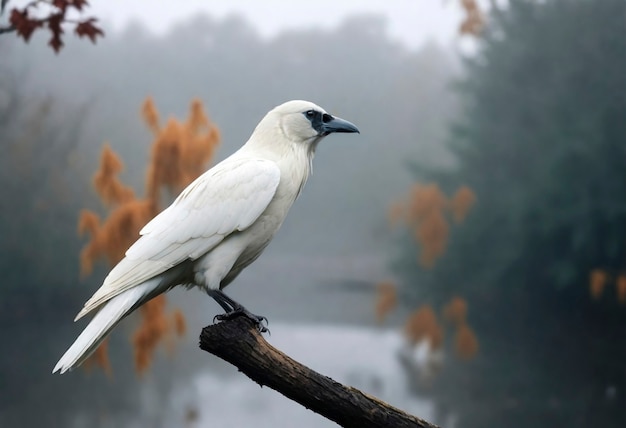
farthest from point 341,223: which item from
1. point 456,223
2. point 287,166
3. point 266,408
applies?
point 287,166

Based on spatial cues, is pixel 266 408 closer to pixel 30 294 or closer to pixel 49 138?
pixel 30 294

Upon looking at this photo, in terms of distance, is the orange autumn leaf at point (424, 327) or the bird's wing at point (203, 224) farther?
the orange autumn leaf at point (424, 327)

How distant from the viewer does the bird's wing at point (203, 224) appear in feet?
4.93

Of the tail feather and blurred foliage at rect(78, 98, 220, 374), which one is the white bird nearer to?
the tail feather

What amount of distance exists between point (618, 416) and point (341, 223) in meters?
1.68

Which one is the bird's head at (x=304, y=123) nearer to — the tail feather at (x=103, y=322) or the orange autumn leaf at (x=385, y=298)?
the tail feather at (x=103, y=322)

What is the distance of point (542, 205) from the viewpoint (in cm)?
394

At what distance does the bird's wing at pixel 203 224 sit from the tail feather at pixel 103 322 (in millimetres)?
21

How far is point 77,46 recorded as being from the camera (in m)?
3.52

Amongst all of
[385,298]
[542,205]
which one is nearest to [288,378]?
[385,298]

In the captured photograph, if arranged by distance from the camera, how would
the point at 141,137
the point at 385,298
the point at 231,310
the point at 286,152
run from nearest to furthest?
the point at 231,310, the point at 286,152, the point at 141,137, the point at 385,298

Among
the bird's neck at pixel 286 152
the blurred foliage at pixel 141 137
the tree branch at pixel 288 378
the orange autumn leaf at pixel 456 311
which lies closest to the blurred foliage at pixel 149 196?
the blurred foliage at pixel 141 137

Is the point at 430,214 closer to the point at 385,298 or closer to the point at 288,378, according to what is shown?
the point at 385,298

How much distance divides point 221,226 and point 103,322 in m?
0.29
